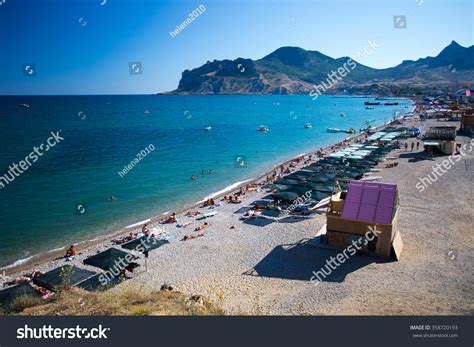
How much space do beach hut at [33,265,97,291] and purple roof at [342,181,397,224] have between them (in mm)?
11592

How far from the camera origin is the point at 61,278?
1382cm

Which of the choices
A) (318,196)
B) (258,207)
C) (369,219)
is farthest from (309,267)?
(258,207)

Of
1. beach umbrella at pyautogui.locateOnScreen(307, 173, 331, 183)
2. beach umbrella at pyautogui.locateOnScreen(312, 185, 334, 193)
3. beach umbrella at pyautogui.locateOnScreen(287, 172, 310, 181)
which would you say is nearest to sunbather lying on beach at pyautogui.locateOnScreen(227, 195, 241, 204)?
beach umbrella at pyautogui.locateOnScreen(287, 172, 310, 181)

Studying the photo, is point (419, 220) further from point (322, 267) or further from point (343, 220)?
point (322, 267)

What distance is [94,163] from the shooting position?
4475cm

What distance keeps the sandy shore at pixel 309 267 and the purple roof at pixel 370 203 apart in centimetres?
185

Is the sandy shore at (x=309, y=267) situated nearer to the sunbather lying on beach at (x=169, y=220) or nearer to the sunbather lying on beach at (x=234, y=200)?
the sunbather lying on beach at (x=169, y=220)

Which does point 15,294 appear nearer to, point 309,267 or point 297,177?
Answer: point 309,267

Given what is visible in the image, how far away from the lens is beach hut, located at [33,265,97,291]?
1338 centimetres

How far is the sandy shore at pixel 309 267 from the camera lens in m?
11.6

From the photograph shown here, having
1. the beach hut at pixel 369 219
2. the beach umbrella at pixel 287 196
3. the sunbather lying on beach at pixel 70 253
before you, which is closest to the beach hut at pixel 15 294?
the sunbather lying on beach at pixel 70 253

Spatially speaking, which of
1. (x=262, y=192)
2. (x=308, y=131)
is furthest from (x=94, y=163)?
(x=308, y=131)

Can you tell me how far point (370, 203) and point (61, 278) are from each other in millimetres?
13303

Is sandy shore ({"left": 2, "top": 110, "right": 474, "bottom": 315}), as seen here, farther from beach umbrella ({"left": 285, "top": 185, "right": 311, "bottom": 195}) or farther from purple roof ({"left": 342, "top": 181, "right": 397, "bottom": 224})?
beach umbrella ({"left": 285, "top": 185, "right": 311, "bottom": 195})
